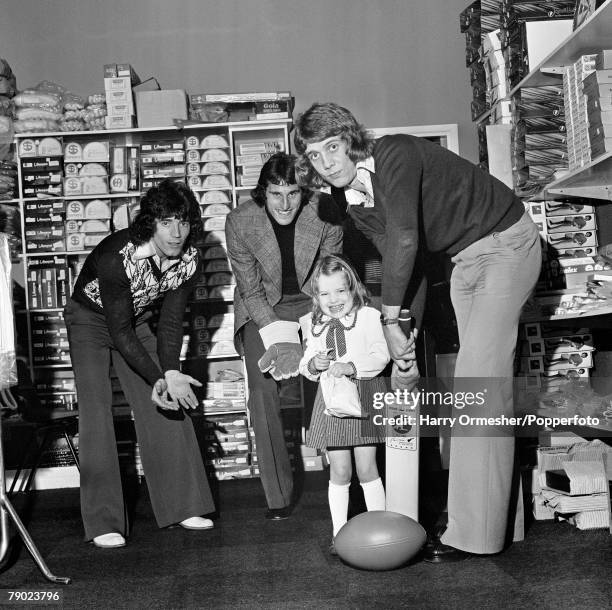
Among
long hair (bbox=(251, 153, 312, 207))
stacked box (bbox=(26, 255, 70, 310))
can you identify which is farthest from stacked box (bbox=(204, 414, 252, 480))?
long hair (bbox=(251, 153, 312, 207))

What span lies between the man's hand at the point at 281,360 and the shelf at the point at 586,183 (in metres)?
1.38

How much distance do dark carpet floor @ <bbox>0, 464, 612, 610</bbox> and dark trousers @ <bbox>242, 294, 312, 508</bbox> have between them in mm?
143

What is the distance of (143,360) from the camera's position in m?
3.29

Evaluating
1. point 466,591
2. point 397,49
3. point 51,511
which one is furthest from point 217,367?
point 466,591

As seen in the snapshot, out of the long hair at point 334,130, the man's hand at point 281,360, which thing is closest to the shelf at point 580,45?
the long hair at point 334,130

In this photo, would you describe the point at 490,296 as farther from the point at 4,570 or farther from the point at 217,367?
the point at 217,367

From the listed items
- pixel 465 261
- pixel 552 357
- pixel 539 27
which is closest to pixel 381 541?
pixel 465 261

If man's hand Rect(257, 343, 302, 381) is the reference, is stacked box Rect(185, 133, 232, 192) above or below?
above

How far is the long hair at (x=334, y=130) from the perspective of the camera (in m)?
2.66

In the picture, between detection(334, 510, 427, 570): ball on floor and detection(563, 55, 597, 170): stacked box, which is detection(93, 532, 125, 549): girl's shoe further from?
detection(563, 55, 597, 170): stacked box

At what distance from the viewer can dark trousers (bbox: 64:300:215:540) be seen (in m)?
3.38

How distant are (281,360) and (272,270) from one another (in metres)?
0.45

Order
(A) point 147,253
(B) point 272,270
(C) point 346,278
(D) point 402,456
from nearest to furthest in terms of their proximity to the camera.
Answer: (D) point 402,456 → (C) point 346,278 → (A) point 147,253 → (B) point 272,270

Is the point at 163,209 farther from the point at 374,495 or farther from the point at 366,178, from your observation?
the point at 374,495
